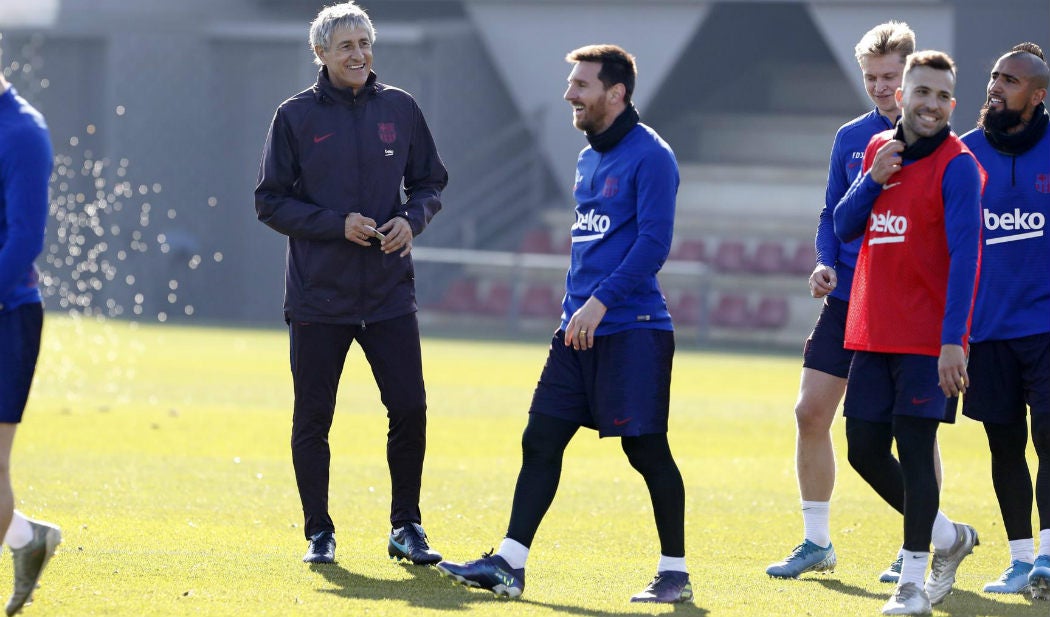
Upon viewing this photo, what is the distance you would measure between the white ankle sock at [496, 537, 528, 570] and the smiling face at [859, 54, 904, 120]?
2.27 meters

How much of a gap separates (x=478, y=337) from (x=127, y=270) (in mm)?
8003

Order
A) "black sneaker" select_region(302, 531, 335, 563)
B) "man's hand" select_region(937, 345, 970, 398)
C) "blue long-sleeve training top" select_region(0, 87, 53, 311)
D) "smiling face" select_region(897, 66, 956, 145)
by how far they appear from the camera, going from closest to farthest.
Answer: "blue long-sleeve training top" select_region(0, 87, 53, 311)
"man's hand" select_region(937, 345, 970, 398)
"smiling face" select_region(897, 66, 956, 145)
"black sneaker" select_region(302, 531, 335, 563)

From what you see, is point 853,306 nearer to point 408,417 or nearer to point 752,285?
point 408,417

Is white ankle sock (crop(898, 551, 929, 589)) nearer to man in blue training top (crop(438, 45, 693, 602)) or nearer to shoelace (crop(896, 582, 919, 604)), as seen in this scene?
shoelace (crop(896, 582, 919, 604))

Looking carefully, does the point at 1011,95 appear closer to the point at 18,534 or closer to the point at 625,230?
the point at 625,230

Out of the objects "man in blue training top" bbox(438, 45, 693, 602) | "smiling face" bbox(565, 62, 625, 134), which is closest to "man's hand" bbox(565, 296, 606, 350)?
"man in blue training top" bbox(438, 45, 693, 602)

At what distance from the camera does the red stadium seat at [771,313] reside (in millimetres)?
27250

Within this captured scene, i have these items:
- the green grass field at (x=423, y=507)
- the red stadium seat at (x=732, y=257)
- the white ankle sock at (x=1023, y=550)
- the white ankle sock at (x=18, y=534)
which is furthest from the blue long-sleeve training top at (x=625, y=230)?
the red stadium seat at (x=732, y=257)

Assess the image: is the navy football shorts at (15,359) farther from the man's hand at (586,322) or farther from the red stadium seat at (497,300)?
the red stadium seat at (497,300)

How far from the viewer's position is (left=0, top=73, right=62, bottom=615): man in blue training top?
16.9 feet

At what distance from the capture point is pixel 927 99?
5582mm

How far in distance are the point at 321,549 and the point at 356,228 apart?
4.19ft

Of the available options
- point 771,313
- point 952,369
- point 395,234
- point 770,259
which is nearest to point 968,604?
point 952,369

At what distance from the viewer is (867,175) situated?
575 cm
